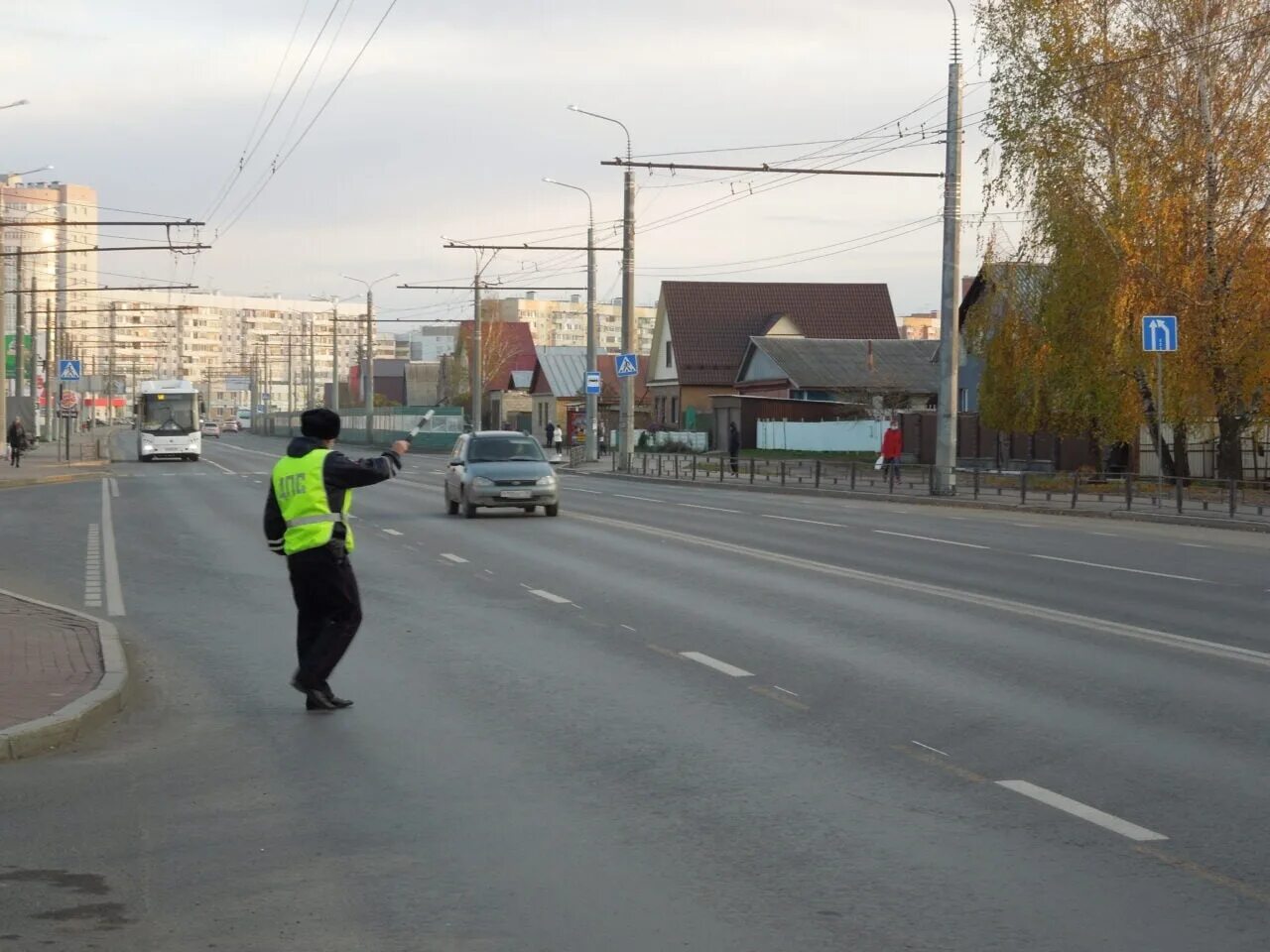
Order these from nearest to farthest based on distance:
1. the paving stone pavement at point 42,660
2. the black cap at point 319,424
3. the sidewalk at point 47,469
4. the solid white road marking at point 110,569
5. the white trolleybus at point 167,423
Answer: the paving stone pavement at point 42,660
the black cap at point 319,424
the solid white road marking at point 110,569
the sidewalk at point 47,469
the white trolleybus at point 167,423

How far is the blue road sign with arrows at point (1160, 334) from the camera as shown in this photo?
30.4 metres

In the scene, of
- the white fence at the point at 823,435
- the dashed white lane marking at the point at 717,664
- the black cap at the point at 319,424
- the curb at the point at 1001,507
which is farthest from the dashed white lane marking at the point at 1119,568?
the white fence at the point at 823,435

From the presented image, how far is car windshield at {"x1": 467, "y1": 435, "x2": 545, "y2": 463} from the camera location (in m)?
31.0

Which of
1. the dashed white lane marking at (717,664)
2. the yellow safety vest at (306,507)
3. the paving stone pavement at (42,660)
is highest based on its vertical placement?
the yellow safety vest at (306,507)

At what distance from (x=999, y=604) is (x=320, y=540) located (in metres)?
7.86

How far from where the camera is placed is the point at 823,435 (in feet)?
241

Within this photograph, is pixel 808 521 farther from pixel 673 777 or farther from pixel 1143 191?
pixel 673 777

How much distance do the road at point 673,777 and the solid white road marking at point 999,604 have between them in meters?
0.08

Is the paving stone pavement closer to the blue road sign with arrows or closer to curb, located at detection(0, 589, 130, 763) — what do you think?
curb, located at detection(0, 589, 130, 763)

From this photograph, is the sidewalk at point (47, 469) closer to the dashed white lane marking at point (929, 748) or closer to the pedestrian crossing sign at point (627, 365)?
the pedestrian crossing sign at point (627, 365)

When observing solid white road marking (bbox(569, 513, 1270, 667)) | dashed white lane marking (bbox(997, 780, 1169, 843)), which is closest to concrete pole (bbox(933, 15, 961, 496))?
solid white road marking (bbox(569, 513, 1270, 667))

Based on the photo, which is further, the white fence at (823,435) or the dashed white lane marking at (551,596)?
the white fence at (823,435)

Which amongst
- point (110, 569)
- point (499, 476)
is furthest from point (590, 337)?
point (110, 569)

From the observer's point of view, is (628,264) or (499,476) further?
(628,264)
